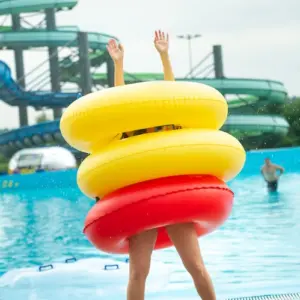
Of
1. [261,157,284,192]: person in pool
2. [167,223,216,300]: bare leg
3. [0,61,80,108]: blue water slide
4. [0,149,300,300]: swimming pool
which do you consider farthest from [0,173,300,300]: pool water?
[0,61,80,108]: blue water slide

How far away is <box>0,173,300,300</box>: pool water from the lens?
4.42 meters

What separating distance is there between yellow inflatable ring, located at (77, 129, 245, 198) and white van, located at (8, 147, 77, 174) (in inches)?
712

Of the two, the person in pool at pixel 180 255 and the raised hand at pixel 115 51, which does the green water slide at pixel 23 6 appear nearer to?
the raised hand at pixel 115 51

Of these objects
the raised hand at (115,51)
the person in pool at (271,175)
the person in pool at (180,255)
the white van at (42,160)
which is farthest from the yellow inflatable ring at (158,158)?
the white van at (42,160)

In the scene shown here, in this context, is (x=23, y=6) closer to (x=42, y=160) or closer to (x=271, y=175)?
(x=42, y=160)

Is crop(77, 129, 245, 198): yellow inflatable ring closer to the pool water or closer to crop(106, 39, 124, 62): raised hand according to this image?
crop(106, 39, 124, 62): raised hand

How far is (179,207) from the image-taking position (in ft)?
9.31

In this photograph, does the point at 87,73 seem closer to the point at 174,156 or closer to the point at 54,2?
the point at 54,2

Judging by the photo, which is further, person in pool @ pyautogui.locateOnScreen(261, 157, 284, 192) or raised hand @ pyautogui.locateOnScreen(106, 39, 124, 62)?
person in pool @ pyautogui.locateOnScreen(261, 157, 284, 192)

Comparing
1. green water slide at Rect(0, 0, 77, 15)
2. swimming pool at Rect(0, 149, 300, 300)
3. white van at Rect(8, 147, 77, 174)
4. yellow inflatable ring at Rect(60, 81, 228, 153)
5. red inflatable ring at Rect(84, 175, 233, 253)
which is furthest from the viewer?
green water slide at Rect(0, 0, 77, 15)

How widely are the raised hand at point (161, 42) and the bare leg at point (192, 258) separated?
79cm

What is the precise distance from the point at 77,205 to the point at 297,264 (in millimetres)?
7681

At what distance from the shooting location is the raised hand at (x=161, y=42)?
3.15 m

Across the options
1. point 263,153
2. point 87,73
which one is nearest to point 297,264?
point 263,153
